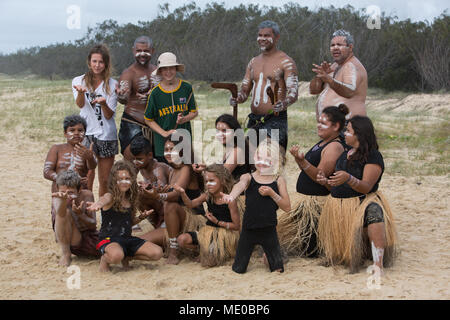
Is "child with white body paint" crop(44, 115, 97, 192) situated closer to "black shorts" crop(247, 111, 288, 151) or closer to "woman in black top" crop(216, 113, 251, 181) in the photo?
"woman in black top" crop(216, 113, 251, 181)

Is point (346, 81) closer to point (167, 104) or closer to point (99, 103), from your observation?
point (167, 104)

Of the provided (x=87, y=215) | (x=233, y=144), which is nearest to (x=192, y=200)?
(x=233, y=144)

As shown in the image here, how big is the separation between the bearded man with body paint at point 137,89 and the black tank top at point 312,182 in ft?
5.11

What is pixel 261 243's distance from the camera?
3844 millimetres

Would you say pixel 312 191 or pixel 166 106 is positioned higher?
pixel 166 106

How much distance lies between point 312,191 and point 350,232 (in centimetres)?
56

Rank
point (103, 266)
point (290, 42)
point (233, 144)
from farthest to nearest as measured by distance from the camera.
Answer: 1. point (290, 42)
2. point (233, 144)
3. point (103, 266)

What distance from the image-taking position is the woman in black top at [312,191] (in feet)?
13.3

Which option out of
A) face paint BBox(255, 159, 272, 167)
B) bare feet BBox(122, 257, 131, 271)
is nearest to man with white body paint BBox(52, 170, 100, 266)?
bare feet BBox(122, 257, 131, 271)

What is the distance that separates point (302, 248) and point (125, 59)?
27.8 metres

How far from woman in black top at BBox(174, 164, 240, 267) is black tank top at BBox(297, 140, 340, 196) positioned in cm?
61

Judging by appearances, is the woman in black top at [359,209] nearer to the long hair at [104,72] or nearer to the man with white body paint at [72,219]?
the man with white body paint at [72,219]

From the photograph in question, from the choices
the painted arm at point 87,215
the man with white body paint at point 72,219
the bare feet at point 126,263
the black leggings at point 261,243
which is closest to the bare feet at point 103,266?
the bare feet at point 126,263

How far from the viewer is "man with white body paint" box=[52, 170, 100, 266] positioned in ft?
12.9
